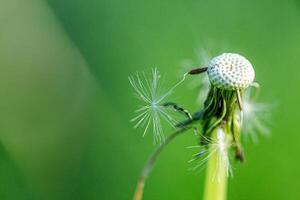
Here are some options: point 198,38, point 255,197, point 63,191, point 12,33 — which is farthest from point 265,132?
point 12,33

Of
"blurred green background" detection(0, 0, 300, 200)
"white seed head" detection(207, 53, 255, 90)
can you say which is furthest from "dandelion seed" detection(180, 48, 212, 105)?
"white seed head" detection(207, 53, 255, 90)

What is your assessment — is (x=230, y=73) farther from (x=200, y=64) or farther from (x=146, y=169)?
(x=200, y=64)

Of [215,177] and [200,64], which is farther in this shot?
[200,64]

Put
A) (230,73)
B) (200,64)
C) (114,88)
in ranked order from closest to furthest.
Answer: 1. (230,73)
2. (200,64)
3. (114,88)

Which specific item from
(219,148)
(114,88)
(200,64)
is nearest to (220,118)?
(219,148)

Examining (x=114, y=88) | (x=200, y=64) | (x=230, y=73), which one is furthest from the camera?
(x=114, y=88)
